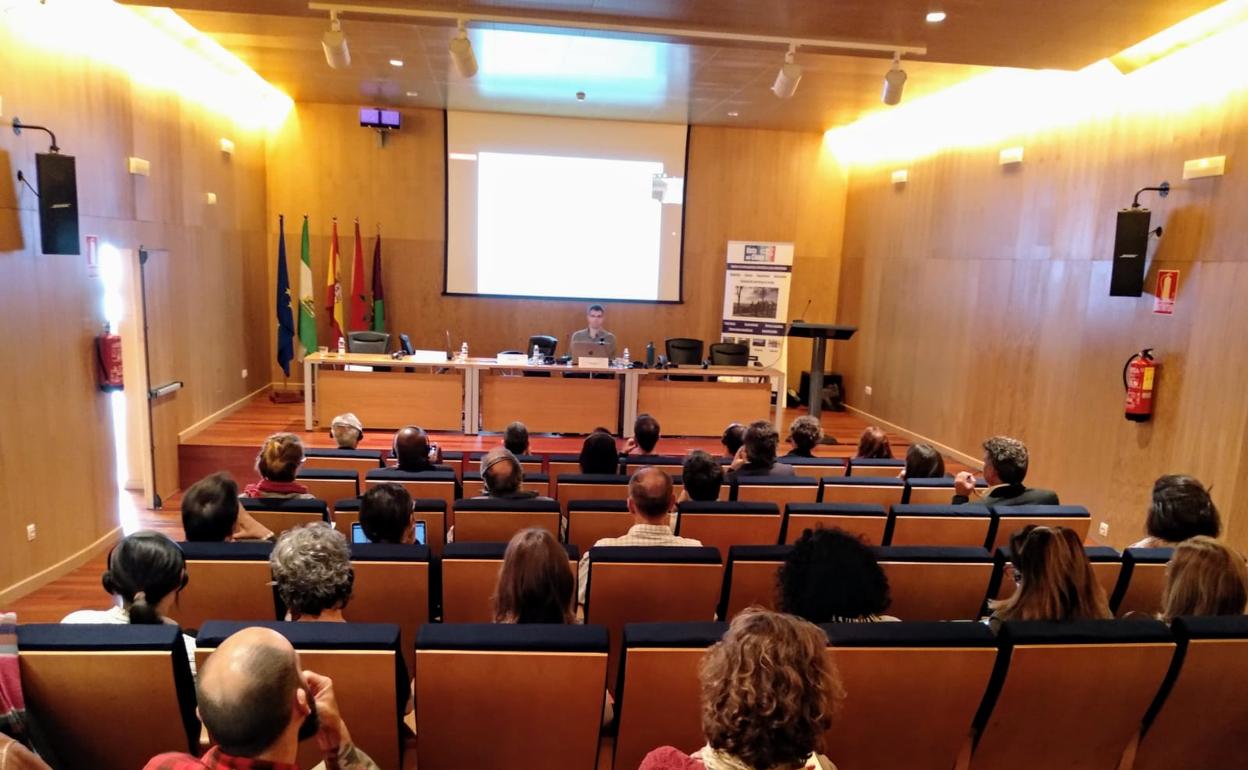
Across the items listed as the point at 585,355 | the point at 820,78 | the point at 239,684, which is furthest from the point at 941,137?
the point at 239,684

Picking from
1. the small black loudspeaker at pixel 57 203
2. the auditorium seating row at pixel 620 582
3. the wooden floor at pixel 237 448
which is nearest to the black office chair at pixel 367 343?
the wooden floor at pixel 237 448

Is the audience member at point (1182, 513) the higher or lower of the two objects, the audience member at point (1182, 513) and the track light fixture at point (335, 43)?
the lower

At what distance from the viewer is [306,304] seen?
921cm

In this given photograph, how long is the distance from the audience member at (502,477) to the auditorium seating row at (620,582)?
83 centimetres

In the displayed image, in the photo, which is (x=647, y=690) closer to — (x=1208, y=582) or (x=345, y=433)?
(x=1208, y=582)

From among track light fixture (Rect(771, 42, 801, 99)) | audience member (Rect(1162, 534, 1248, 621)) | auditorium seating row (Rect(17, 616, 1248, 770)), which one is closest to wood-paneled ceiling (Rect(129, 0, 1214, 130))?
track light fixture (Rect(771, 42, 801, 99))

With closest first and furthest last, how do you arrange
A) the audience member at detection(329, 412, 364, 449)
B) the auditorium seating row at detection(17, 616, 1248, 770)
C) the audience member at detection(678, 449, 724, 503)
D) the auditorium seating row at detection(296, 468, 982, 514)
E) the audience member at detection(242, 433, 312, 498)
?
the auditorium seating row at detection(17, 616, 1248, 770) → the audience member at detection(242, 433, 312, 498) → the audience member at detection(678, 449, 724, 503) → the auditorium seating row at detection(296, 468, 982, 514) → the audience member at detection(329, 412, 364, 449)

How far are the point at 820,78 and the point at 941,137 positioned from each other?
1746 mm

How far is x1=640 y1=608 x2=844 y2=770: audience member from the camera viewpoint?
1.35 meters

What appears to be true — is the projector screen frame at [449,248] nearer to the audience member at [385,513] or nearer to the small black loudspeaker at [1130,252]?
the small black loudspeaker at [1130,252]

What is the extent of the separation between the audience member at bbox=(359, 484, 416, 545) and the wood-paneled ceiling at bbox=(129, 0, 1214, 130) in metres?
3.45

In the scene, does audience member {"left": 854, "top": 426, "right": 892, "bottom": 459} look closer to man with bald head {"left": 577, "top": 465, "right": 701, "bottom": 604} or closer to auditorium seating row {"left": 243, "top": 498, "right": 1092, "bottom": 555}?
auditorium seating row {"left": 243, "top": 498, "right": 1092, "bottom": 555}

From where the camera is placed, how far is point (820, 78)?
7059 mm

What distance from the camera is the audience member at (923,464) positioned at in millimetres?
4531
